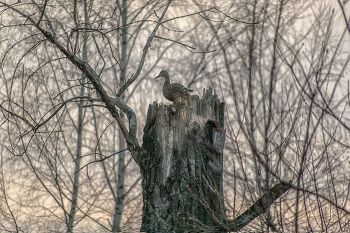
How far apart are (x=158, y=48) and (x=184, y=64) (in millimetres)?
564

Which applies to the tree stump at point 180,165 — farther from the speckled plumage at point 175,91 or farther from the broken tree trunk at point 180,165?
the speckled plumage at point 175,91

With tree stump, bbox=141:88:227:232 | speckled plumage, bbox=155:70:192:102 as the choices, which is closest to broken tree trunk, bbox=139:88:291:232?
tree stump, bbox=141:88:227:232

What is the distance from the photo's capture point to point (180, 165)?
3.37 metres

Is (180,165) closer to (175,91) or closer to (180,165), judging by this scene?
(180,165)

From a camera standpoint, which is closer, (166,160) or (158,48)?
(166,160)

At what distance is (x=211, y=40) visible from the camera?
5.99 m

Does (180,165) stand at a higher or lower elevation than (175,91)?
lower

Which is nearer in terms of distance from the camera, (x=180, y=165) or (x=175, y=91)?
(x=180, y=165)

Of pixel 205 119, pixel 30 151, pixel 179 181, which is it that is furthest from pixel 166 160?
pixel 30 151

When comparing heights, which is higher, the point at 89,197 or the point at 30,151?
the point at 30,151

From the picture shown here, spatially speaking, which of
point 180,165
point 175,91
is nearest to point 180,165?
point 180,165

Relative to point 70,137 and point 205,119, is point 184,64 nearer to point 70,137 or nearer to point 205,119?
point 70,137

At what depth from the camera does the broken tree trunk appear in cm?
331

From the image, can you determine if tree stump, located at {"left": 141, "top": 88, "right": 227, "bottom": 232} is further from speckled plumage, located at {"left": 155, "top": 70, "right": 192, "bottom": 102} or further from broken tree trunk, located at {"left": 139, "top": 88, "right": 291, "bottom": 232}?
speckled plumage, located at {"left": 155, "top": 70, "right": 192, "bottom": 102}
